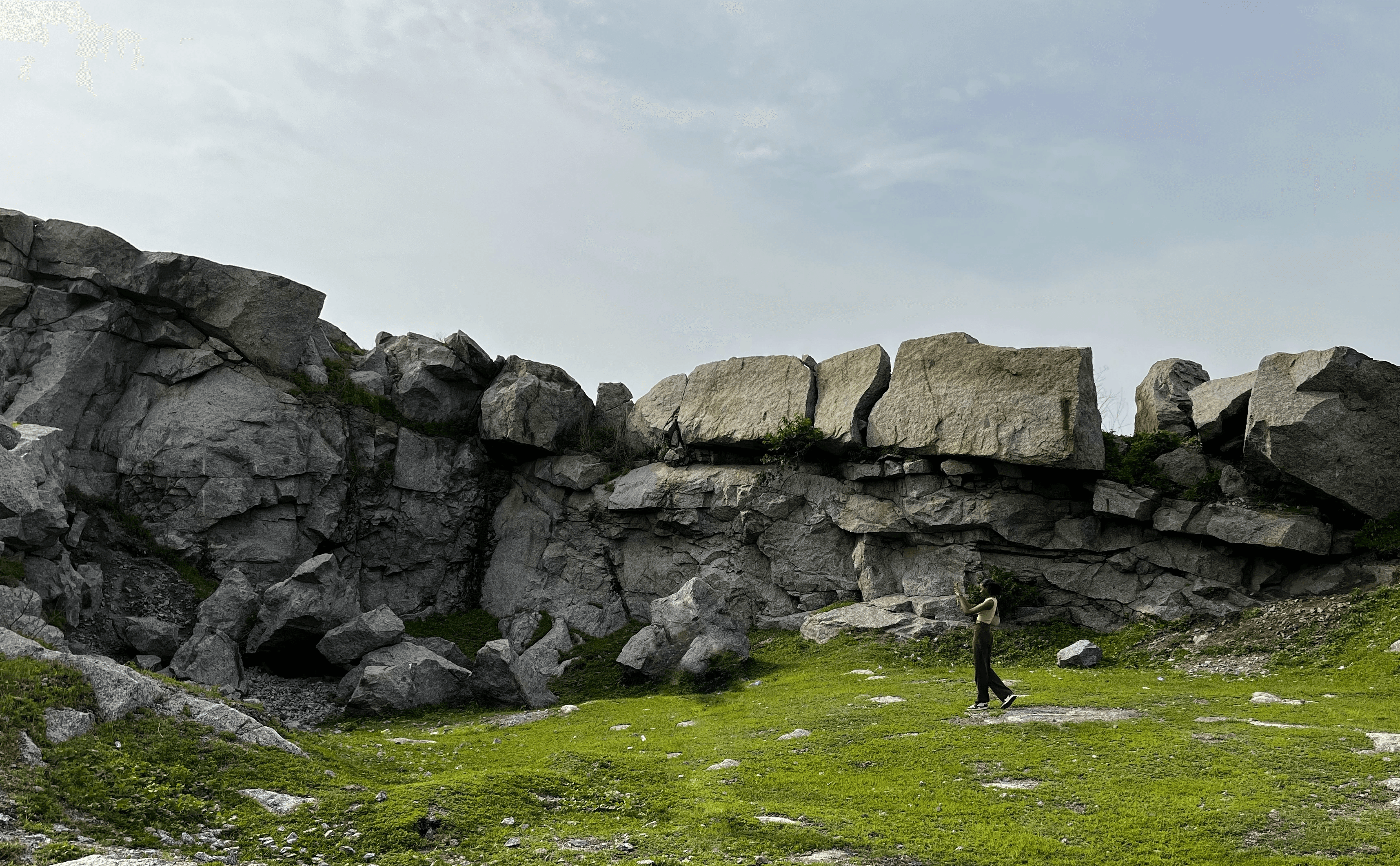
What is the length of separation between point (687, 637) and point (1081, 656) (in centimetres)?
1466

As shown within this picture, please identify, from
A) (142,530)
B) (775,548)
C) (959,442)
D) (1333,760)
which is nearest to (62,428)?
(142,530)

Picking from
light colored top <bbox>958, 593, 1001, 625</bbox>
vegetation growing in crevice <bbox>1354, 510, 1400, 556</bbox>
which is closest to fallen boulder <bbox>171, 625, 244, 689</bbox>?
light colored top <bbox>958, 593, 1001, 625</bbox>

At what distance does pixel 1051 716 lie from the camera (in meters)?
22.0

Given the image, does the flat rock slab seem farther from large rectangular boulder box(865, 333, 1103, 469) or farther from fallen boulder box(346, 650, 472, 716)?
fallen boulder box(346, 650, 472, 716)

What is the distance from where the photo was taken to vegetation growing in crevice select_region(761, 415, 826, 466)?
42312mm

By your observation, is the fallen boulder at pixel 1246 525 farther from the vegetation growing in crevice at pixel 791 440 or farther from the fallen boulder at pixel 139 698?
the fallen boulder at pixel 139 698

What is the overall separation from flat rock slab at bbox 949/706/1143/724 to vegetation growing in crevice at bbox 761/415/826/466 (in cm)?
2063

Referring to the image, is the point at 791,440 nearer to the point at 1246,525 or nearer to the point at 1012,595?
the point at 1012,595

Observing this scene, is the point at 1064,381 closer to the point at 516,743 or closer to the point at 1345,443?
the point at 1345,443

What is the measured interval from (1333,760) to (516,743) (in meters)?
19.6

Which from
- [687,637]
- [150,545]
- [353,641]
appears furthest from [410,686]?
[150,545]

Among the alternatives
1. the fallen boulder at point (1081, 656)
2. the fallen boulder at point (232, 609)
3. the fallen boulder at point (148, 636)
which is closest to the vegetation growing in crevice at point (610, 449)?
the fallen boulder at point (232, 609)

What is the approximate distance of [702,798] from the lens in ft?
54.6

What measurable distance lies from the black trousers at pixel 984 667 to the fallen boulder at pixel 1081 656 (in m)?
9.32
